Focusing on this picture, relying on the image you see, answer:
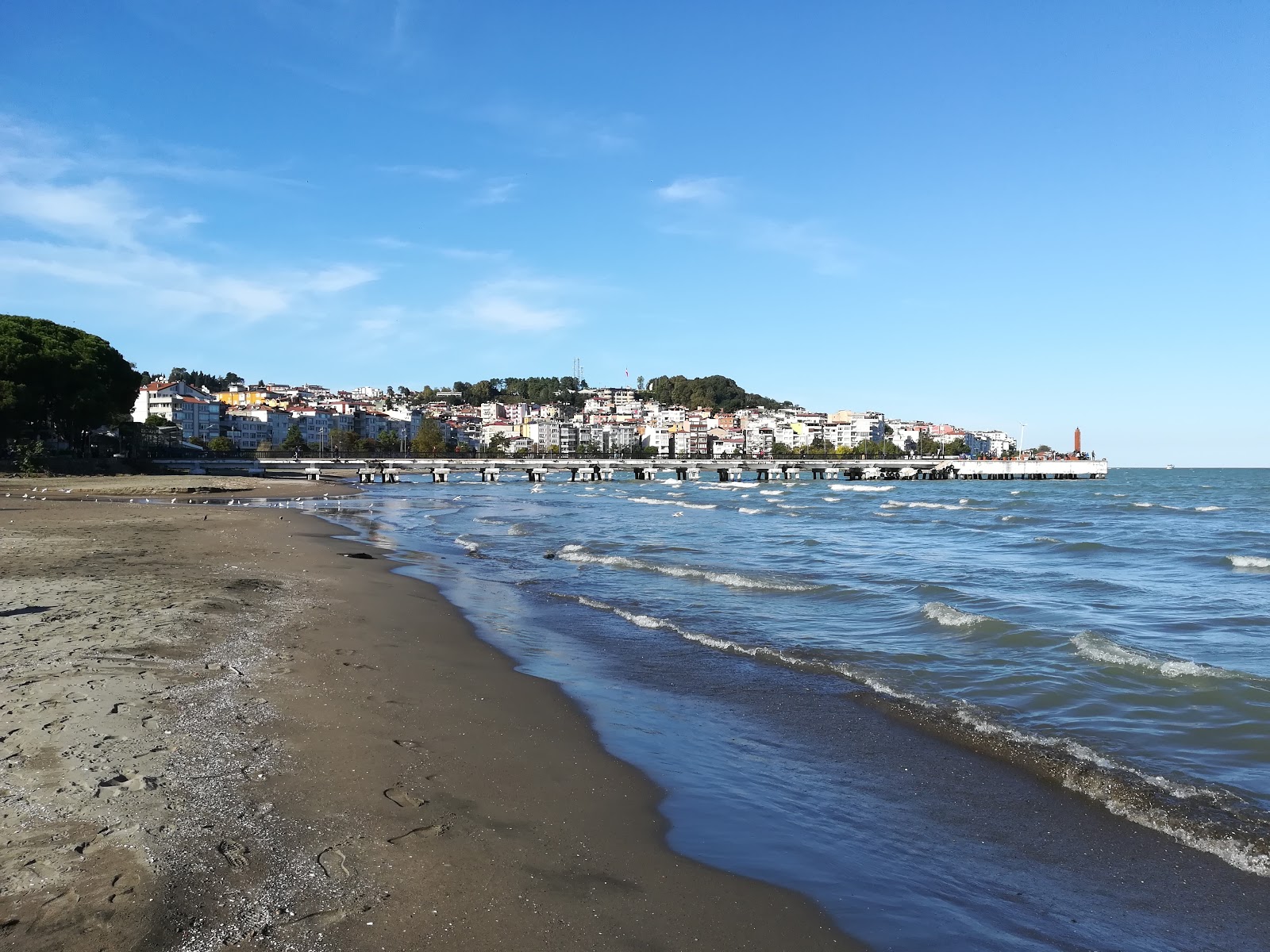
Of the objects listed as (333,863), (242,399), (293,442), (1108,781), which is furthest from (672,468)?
(242,399)

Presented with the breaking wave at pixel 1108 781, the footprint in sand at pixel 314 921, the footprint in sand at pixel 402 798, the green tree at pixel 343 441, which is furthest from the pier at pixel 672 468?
the footprint in sand at pixel 314 921

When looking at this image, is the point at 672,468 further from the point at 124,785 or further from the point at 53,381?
the point at 124,785

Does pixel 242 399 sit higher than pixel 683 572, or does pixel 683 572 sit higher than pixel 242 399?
pixel 242 399

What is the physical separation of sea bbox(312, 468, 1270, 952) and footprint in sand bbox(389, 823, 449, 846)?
4.23 feet

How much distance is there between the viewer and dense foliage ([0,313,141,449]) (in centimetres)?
4650

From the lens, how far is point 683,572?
57.8ft

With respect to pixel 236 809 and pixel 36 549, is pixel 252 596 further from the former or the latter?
pixel 236 809

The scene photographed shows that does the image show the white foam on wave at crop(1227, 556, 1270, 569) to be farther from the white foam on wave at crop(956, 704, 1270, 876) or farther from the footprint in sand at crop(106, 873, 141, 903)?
the footprint in sand at crop(106, 873, 141, 903)

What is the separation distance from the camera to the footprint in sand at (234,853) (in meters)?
3.78

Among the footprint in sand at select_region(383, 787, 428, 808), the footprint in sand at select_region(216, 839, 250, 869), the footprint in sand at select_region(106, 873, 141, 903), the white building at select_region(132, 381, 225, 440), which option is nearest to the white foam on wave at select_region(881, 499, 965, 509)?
the footprint in sand at select_region(383, 787, 428, 808)

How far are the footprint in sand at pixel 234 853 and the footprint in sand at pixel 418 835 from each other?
0.68 metres

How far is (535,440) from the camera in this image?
185000 millimetres

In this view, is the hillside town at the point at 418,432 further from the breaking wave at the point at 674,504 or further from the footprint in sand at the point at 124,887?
the footprint in sand at the point at 124,887

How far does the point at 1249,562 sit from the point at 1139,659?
14003mm
